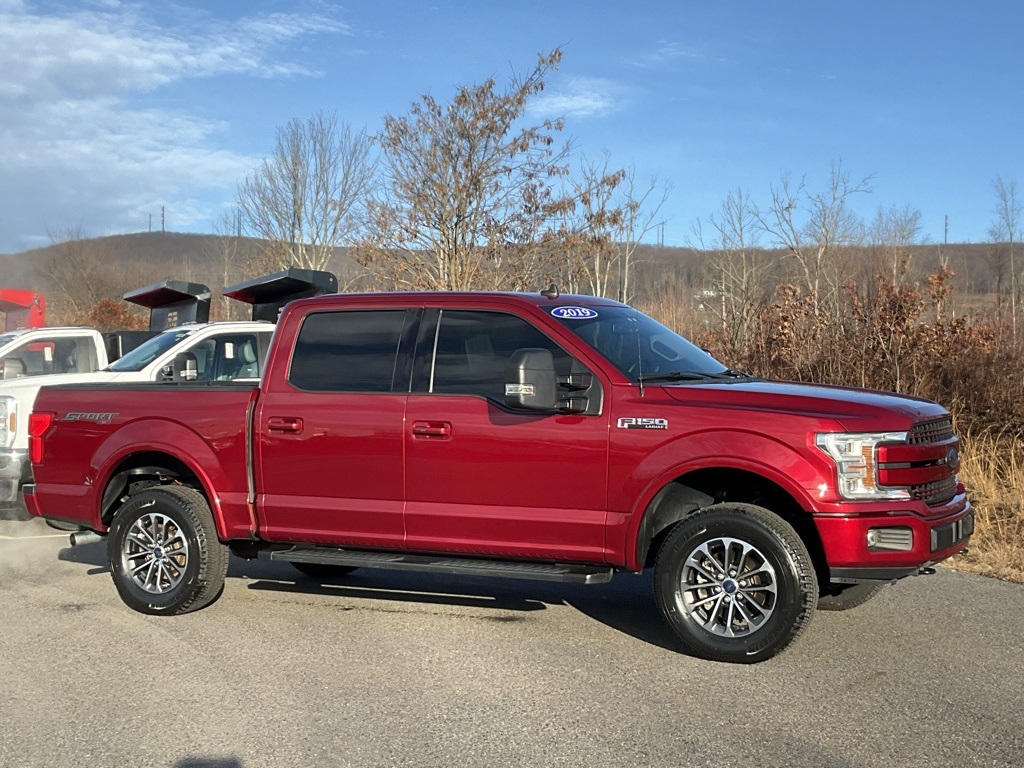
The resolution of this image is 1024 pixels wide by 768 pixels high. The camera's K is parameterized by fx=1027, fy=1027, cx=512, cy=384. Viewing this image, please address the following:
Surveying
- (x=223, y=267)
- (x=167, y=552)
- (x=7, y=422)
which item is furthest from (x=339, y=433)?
(x=223, y=267)

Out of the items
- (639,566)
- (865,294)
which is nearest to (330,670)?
(639,566)

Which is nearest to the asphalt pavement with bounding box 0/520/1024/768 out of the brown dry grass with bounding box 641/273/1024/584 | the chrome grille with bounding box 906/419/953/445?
the chrome grille with bounding box 906/419/953/445

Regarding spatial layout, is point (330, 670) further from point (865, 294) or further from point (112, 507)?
point (865, 294)

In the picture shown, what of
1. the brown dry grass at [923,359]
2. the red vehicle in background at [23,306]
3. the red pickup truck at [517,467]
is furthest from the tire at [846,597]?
the red vehicle in background at [23,306]

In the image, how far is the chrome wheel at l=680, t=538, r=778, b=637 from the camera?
5438 mm

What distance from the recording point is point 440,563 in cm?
607

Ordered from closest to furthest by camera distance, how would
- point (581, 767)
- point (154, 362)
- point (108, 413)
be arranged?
point (581, 767)
point (108, 413)
point (154, 362)

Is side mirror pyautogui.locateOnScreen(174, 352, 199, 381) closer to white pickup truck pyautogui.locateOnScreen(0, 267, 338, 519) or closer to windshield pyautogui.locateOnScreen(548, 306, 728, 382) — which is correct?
white pickup truck pyautogui.locateOnScreen(0, 267, 338, 519)

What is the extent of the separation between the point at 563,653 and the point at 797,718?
1.50 m

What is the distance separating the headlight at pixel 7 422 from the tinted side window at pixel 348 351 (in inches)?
167

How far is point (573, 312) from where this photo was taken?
6.28 meters

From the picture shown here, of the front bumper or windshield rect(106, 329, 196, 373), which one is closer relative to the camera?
the front bumper

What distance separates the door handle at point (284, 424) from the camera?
646 centimetres

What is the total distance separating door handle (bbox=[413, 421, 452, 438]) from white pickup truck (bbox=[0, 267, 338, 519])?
430 cm
